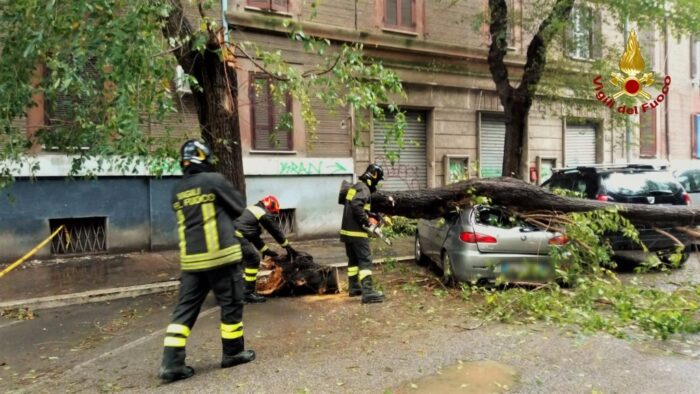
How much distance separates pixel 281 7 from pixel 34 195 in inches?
264

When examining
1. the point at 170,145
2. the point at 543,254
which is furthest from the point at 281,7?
the point at 543,254

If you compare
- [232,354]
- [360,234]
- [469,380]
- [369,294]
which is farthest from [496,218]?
[232,354]

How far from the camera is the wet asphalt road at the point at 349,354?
423cm

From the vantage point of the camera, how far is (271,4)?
12.6 metres

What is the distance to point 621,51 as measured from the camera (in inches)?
507

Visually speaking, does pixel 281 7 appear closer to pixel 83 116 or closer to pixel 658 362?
pixel 83 116

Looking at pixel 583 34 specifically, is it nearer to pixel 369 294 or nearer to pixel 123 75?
pixel 369 294

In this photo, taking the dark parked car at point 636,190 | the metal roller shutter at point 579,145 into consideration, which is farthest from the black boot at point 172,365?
the metal roller shutter at point 579,145

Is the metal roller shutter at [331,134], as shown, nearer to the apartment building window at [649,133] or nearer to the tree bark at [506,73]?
the tree bark at [506,73]

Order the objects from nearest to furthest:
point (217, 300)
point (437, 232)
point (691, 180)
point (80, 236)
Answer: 1. point (217, 300)
2. point (437, 232)
3. point (80, 236)
4. point (691, 180)

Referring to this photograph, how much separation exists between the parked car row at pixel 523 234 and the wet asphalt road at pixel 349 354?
692mm

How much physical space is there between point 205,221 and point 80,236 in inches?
296

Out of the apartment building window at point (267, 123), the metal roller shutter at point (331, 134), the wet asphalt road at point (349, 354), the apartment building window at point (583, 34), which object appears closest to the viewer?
the wet asphalt road at point (349, 354)

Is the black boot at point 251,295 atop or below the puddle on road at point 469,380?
atop
